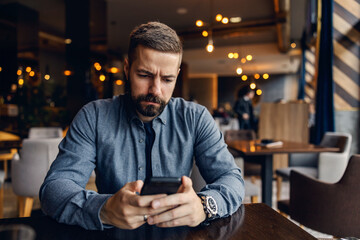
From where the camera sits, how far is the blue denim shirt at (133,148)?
111 cm

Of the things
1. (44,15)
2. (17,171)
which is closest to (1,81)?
(44,15)

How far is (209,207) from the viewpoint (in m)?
0.86

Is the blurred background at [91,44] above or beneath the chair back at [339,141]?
above

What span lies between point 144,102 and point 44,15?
6015mm

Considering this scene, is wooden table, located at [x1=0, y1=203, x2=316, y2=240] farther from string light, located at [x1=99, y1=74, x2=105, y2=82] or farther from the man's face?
string light, located at [x1=99, y1=74, x2=105, y2=82]

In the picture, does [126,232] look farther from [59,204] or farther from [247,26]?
[247,26]

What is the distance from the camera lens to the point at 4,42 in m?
5.59

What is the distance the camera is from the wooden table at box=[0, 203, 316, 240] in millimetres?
751

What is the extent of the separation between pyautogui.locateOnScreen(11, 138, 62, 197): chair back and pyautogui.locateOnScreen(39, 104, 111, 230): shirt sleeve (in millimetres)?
1757

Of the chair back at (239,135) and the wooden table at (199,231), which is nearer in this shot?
the wooden table at (199,231)

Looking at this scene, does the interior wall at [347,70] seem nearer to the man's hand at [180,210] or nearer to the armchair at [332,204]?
the armchair at [332,204]

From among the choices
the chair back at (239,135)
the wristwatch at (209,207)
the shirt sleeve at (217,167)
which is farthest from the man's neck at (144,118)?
the chair back at (239,135)

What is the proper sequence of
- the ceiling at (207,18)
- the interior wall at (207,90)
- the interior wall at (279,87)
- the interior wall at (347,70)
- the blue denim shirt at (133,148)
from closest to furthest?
1. the blue denim shirt at (133,148)
2. the interior wall at (347,70)
3. the ceiling at (207,18)
4. the interior wall at (279,87)
5. the interior wall at (207,90)

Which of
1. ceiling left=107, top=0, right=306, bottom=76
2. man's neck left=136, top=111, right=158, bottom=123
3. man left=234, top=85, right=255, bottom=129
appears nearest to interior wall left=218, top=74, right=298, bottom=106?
ceiling left=107, top=0, right=306, bottom=76
